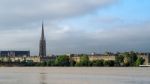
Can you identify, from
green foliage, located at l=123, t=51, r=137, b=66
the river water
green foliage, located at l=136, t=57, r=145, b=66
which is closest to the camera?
the river water

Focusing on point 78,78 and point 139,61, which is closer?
point 78,78

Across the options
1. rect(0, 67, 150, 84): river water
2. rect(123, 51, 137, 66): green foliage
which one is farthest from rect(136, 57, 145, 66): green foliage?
rect(0, 67, 150, 84): river water

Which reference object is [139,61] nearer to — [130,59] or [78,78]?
[130,59]

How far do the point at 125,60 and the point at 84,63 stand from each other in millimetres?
17287

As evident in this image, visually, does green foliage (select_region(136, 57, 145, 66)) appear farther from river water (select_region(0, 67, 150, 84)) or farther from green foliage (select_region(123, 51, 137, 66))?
river water (select_region(0, 67, 150, 84))

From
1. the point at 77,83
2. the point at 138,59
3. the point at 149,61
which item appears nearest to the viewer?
the point at 77,83

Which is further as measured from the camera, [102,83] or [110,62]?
[110,62]

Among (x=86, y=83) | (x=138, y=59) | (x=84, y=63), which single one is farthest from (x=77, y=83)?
(x=84, y=63)

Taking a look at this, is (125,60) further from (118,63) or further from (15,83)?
(15,83)

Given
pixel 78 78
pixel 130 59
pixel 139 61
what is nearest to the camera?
pixel 78 78

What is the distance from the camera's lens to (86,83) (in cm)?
5453

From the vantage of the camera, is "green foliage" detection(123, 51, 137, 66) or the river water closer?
the river water

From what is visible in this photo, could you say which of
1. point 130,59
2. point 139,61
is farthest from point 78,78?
point 130,59

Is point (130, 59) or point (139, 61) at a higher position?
point (130, 59)
